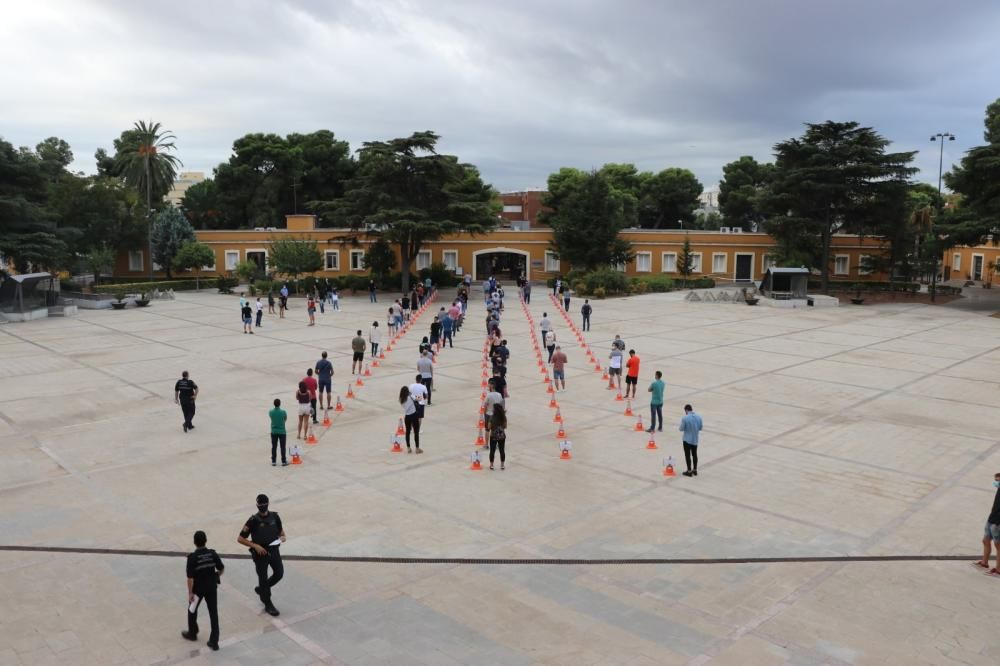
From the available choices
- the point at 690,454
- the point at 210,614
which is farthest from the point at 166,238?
the point at 210,614

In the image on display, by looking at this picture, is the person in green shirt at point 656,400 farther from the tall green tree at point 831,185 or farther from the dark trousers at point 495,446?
the tall green tree at point 831,185

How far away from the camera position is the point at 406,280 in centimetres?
5072

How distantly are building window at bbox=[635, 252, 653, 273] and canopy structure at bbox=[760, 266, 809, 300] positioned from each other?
44.3ft

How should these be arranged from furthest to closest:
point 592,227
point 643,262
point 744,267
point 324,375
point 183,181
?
point 183,181
point 744,267
point 643,262
point 592,227
point 324,375

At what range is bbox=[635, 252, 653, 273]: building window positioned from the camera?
61.0m

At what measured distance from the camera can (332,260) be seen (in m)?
60.1

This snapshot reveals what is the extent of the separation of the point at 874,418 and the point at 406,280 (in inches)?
1438

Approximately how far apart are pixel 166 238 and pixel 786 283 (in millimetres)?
44337

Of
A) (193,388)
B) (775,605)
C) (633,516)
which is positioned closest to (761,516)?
(633,516)

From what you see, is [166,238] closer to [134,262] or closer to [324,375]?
[134,262]

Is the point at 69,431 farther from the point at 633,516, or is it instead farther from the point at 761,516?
the point at 761,516

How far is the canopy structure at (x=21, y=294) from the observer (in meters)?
37.4

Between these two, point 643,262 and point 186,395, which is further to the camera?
point 643,262

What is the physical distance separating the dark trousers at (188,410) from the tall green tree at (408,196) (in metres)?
31.8
